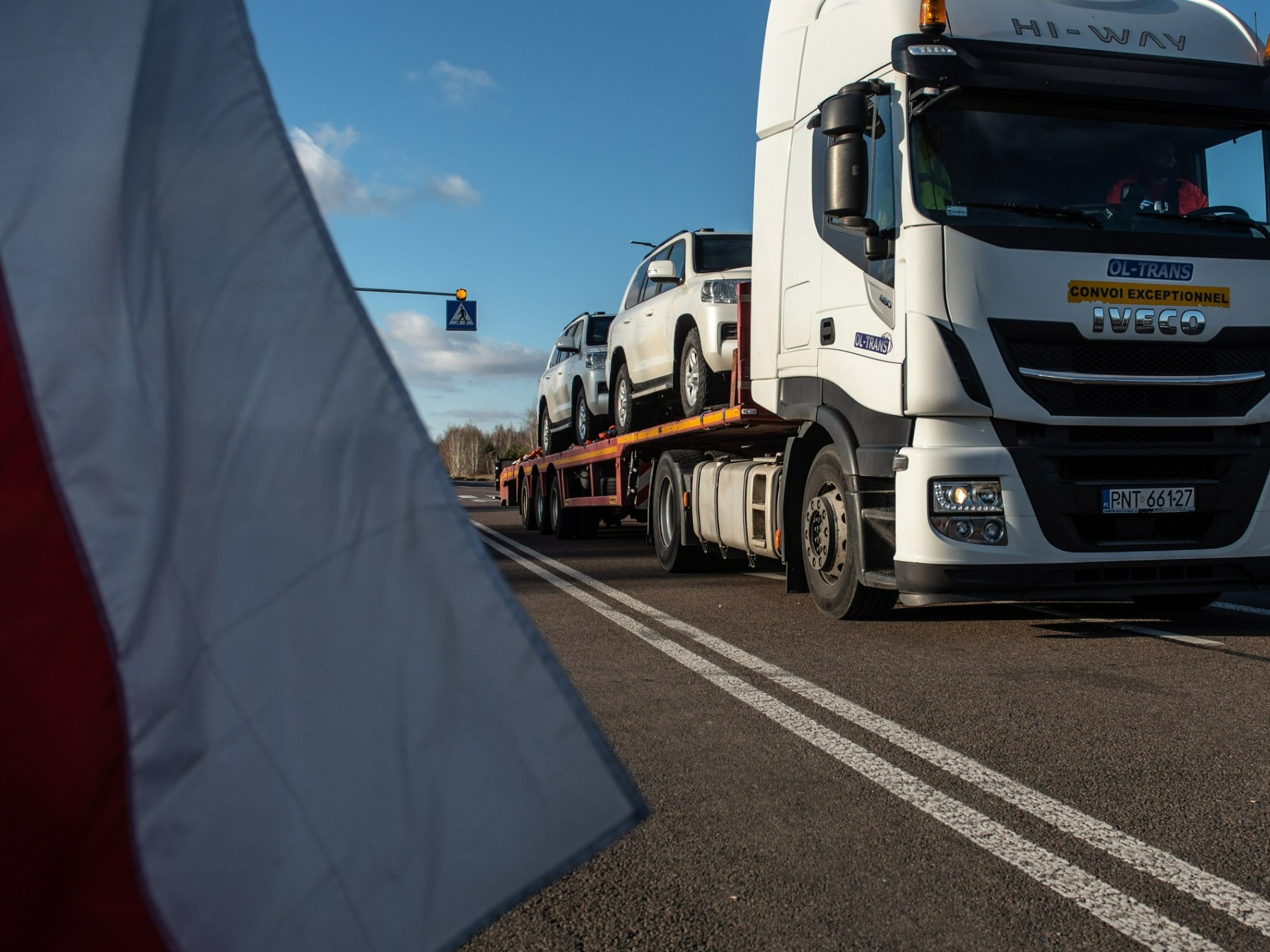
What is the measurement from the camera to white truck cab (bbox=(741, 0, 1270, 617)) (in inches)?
241

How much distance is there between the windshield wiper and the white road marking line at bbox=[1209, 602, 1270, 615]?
323cm

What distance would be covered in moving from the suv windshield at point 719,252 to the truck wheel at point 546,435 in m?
7.31

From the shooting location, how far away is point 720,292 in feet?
32.2

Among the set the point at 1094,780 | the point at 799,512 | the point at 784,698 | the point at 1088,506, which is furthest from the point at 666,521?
the point at 1094,780

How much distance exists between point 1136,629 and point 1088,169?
105 inches

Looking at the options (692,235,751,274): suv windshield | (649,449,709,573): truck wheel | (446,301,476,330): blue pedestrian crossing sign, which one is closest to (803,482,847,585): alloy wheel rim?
(649,449,709,573): truck wheel

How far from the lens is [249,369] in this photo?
1530 millimetres

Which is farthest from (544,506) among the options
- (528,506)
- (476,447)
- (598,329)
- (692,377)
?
(476,447)

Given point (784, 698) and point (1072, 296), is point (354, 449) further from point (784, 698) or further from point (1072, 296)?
point (1072, 296)

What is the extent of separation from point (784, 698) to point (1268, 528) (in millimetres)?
3151

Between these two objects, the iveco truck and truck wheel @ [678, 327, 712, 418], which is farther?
truck wheel @ [678, 327, 712, 418]

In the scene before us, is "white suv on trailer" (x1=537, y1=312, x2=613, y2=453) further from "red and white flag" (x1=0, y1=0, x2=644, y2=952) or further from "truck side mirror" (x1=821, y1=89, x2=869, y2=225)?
"red and white flag" (x1=0, y1=0, x2=644, y2=952)

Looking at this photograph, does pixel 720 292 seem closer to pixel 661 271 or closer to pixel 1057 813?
pixel 661 271

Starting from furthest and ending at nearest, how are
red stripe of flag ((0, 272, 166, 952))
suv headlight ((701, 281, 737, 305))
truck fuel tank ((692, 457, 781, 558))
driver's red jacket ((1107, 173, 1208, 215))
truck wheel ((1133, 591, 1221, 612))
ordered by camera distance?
1. suv headlight ((701, 281, 737, 305))
2. truck fuel tank ((692, 457, 781, 558))
3. truck wheel ((1133, 591, 1221, 612))
4. driver's red jacket ((1107, 173, 1208, 215))
5. red stripe of flag ((0, 272, 166, 952))
